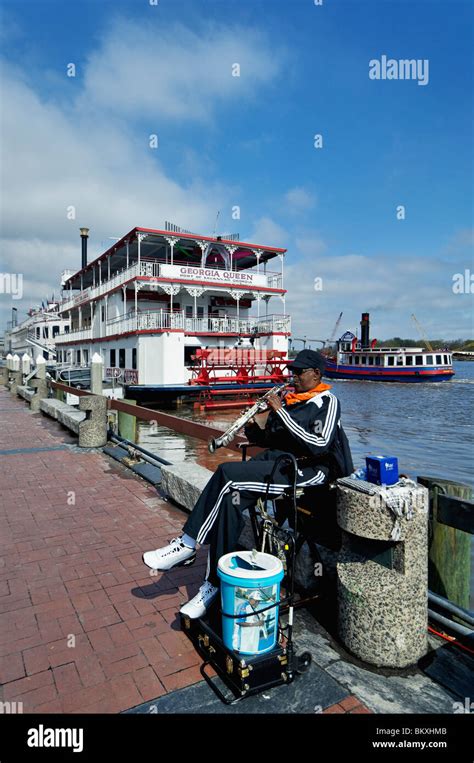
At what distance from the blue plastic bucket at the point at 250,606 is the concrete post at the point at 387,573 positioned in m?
0.49

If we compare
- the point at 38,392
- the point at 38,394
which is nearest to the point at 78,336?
the point at 38,392

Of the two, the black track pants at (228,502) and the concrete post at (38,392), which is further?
the concrete post at (38,392)

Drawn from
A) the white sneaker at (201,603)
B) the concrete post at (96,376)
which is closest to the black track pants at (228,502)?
the white sneaker at (201,603)

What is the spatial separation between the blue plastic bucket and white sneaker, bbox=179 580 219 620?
312mm

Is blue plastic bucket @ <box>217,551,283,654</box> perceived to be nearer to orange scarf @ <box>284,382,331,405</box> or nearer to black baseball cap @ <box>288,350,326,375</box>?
orange scarf @ <box>284,382,331,405</box>

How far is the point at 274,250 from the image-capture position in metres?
26.1

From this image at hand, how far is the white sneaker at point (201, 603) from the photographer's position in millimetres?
2594

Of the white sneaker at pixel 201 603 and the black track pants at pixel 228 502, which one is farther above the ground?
the black track pants at pixel 228 502

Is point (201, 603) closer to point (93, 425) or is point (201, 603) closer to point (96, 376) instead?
point (93, 425)

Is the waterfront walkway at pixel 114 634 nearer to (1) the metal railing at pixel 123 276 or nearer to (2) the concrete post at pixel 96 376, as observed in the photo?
(2) the concrete post at pixel 96 376

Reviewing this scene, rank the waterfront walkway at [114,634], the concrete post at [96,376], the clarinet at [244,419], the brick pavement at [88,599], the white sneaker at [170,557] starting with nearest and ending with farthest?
the waterfront walkway at [114,634] → the brick pavement at [88,599] → the white sneaker at [170,557] → the clarinet at [244,419] → the concrete post at [96,376]

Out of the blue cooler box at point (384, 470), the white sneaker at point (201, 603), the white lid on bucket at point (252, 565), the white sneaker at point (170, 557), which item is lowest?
the white sneaker at point (201, 603)

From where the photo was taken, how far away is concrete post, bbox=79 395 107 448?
8.45 meters
